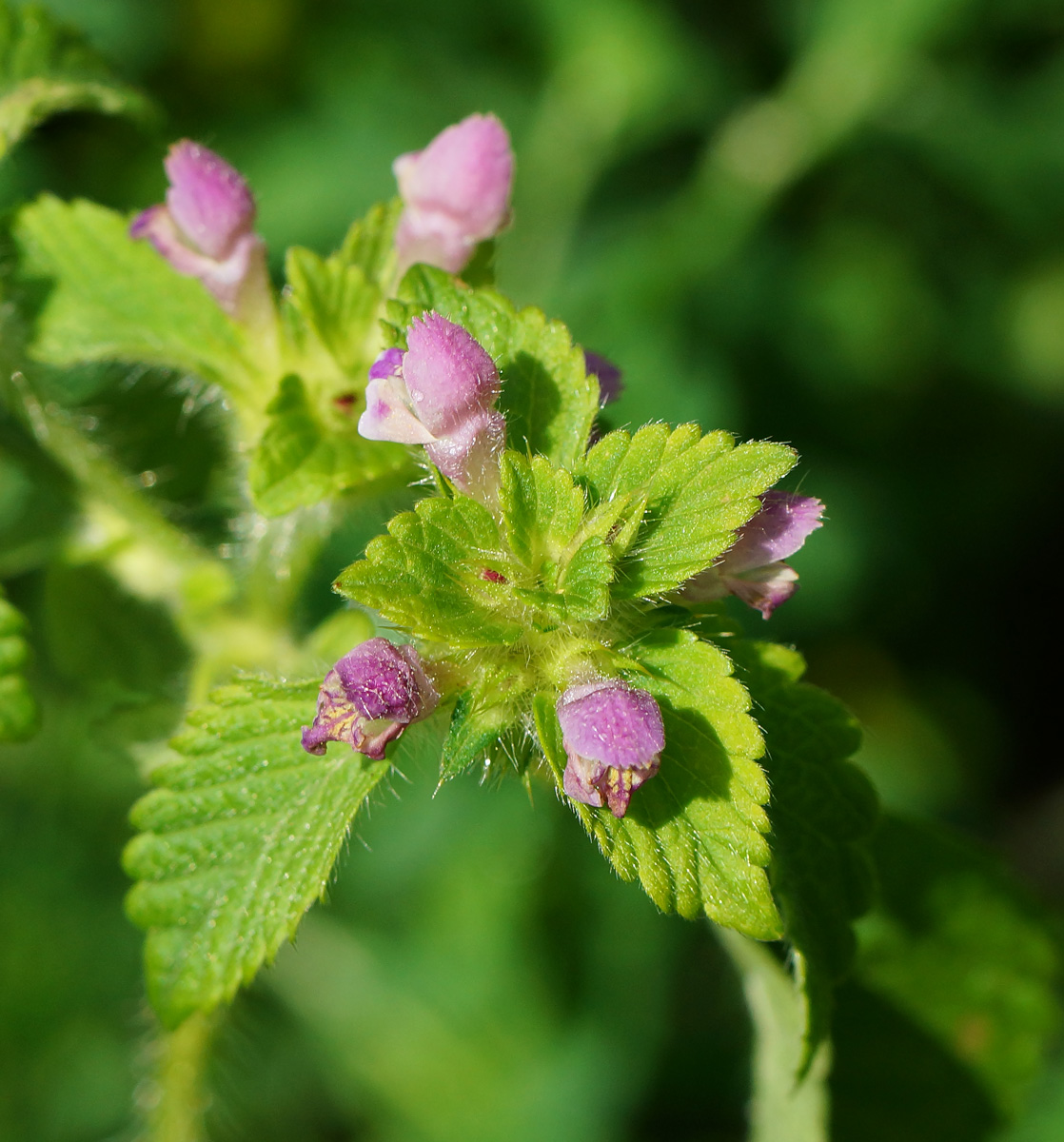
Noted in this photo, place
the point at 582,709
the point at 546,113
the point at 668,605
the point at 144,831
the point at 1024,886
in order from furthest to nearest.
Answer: the point at 546,113
the point at 1024,886
the point at 144,831
the point at 668,605
the point at 582,709

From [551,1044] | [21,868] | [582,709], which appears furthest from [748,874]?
[21,868]

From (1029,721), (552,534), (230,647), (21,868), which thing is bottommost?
(21,868)

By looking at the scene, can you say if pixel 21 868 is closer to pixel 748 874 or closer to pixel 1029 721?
pixel 748 874

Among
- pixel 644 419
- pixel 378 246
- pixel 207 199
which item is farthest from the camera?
pixel 644 419

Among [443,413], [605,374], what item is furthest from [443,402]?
[605,374]

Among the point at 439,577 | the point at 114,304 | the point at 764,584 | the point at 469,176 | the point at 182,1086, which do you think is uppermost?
the point at 469,176

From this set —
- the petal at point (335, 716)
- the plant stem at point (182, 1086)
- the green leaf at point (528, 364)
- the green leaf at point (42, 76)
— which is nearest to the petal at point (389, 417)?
the green leaf at point (528, 364)

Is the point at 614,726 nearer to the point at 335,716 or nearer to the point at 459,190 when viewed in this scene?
the point at 335,716
